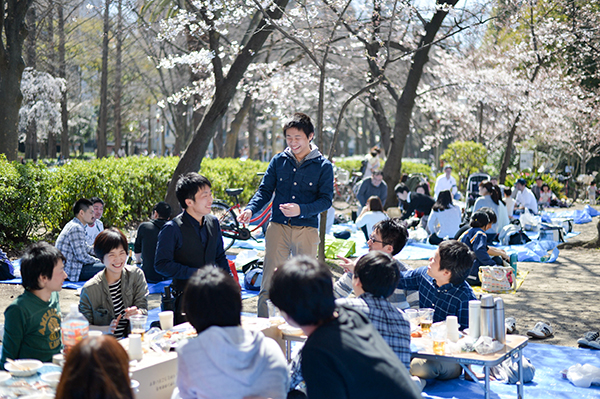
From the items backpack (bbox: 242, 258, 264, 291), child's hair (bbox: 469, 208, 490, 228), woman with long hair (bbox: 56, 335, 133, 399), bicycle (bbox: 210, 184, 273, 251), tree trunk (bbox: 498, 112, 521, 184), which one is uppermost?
tree trunk (bbox: 498, 112, 521, 184)

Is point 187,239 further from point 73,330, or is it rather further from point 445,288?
point 445,288

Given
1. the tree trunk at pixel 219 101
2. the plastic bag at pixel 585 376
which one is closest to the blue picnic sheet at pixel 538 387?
the plastic bag at pixel 585 376

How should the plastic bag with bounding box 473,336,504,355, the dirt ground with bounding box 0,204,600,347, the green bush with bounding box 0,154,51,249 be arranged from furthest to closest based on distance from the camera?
the green bush with bounding box 0,154,51,249, the dirt ground with bounding box 0,204,600,347, the plastic bag with bounding box 473,336,504,355

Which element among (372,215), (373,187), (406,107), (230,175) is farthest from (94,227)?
(406,107)

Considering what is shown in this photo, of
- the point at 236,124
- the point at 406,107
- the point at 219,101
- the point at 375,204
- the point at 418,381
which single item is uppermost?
the point at 406,107

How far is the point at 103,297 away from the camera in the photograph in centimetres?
396

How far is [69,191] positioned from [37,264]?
664 cm

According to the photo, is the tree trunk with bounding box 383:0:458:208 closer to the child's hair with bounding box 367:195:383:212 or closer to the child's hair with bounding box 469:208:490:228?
the child's hair with bounding box 367:195:383:212

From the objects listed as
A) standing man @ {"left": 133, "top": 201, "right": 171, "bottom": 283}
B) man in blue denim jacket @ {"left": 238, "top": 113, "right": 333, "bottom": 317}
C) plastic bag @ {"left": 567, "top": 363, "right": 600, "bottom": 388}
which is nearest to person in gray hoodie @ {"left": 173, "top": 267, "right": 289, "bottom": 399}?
man in blue denim jacket @ {"left": 238, "top": 113, "right": 333, "bottom": 317}

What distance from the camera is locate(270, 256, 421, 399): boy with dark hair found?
208cm

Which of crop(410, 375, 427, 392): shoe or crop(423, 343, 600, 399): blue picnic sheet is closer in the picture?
crop(410, 375, 427, 392): shoe

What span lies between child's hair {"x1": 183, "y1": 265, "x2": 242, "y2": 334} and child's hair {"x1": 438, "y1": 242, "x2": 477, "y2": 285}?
207 centimetres

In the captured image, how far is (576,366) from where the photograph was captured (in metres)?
4.41

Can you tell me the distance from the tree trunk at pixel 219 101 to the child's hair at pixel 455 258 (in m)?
6.18
